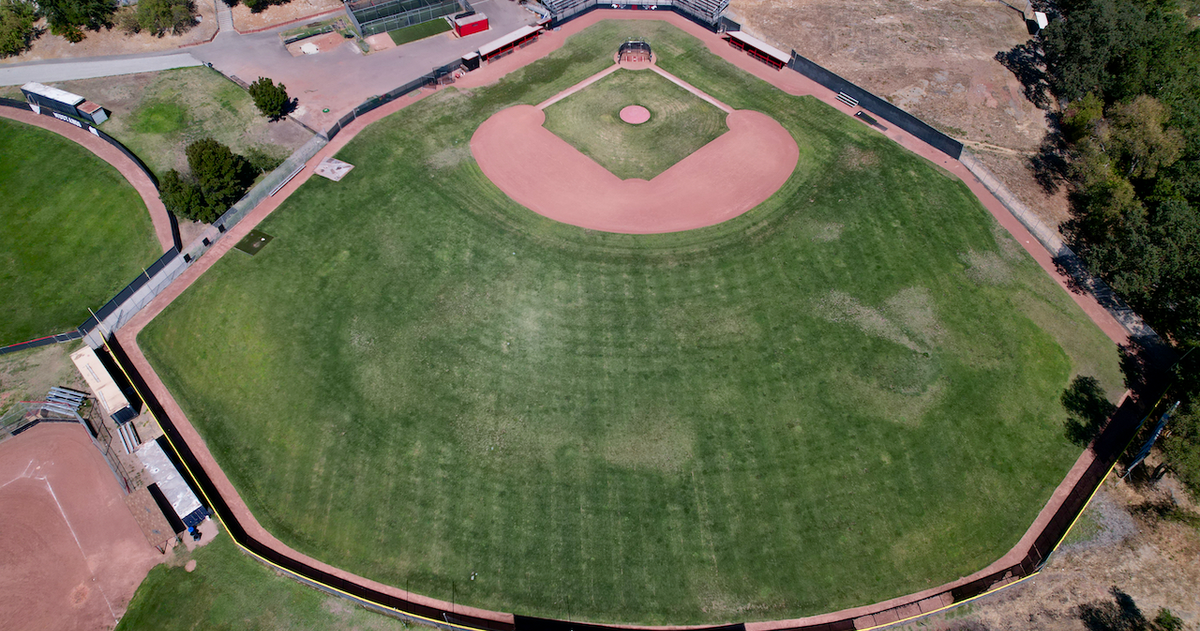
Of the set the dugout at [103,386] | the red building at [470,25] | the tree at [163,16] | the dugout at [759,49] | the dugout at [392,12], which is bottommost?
the dugout at [103,386]

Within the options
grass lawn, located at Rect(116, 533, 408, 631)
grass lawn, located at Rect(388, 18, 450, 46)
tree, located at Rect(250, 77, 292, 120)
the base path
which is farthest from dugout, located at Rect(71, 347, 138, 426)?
grass lawn, located at Rect(388, 18, 450, 46)

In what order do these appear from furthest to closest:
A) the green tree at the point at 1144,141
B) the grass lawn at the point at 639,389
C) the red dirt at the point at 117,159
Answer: the green tree at the point at 1144,141 < the red dirt at the point at 117,159 < the grass lawn at the point at 639,389

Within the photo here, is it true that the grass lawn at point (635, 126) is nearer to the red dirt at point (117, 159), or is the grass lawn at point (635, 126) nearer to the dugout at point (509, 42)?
the dugout at point (509, 42)

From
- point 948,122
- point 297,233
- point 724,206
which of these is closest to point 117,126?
point 297,233

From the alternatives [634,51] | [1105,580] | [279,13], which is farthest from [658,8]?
[1105,580]

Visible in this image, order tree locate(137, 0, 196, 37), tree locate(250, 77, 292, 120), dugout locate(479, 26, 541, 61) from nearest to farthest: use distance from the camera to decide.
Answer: tree locate(250, 77, 292, 120) → dugout locate(479, 26, 541, 61) → tree locate(137, 0, 196, 37)

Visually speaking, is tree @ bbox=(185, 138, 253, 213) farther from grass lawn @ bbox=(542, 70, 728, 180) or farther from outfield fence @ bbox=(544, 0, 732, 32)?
outfield fence @ bbox=(544, 0, 732, 32)

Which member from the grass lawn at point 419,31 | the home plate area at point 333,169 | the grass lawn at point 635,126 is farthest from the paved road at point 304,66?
the grass lawn at point 635,126

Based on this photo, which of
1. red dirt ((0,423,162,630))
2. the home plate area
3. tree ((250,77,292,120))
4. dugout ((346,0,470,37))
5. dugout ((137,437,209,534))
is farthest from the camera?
dugout ((346,0,470,37))
